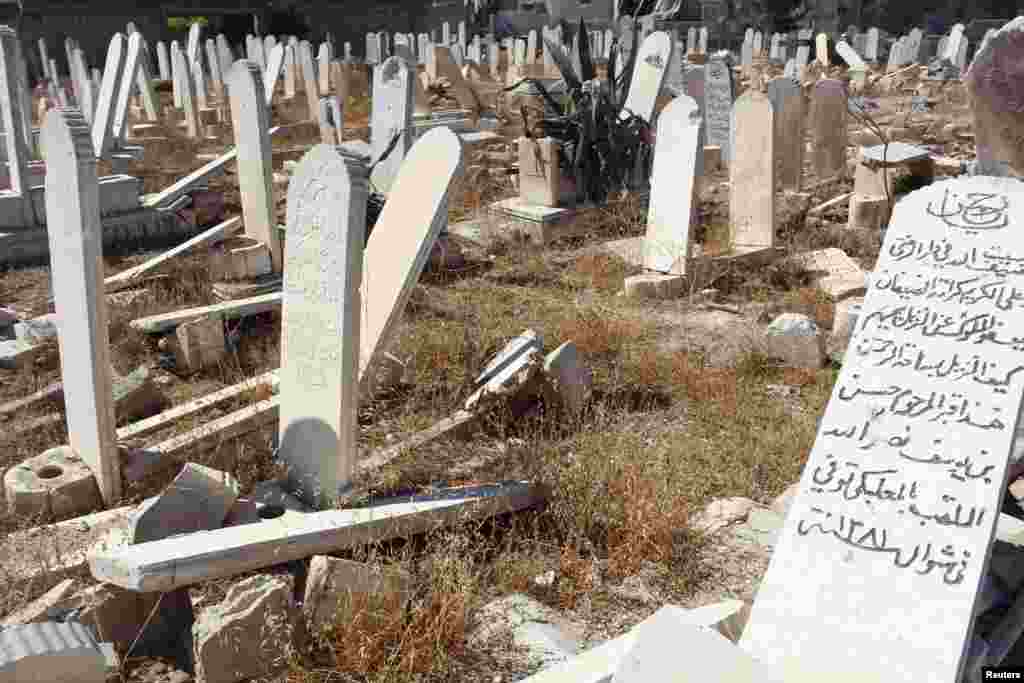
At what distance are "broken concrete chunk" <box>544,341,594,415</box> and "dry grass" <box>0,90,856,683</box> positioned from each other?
0.07m

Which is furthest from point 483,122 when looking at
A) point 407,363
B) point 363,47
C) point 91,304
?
point 363,47

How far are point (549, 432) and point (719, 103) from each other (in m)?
6.78

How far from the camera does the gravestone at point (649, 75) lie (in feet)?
28.1

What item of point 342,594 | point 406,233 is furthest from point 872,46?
point 342,594

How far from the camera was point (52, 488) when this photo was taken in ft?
10.6

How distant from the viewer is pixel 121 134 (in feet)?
31.3

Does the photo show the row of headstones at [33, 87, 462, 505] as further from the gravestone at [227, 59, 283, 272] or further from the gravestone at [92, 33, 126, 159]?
the gravestone at [92, 33, 126, 159]

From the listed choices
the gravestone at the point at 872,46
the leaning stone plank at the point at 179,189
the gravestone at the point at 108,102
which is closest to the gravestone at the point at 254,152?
the leaning stone plank at the point at 179,189

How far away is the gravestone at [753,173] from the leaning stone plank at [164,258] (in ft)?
12.6

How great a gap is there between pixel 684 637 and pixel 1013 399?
1.07 metres

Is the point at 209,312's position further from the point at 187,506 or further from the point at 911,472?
the point at 911,472

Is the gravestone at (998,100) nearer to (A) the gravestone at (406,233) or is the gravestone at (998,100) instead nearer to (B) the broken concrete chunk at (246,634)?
(A) the gravestone at (406,233)

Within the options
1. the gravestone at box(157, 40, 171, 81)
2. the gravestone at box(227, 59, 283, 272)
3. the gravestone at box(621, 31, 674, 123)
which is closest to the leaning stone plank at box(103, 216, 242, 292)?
the gravestone at box(227, 59, 283, 272)

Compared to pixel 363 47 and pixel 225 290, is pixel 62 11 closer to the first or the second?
pixel 363 47
